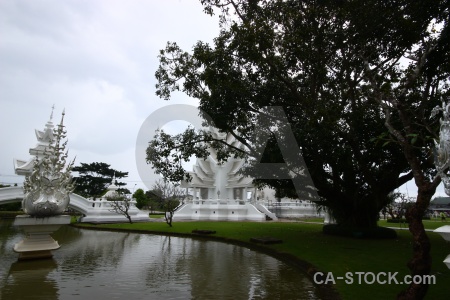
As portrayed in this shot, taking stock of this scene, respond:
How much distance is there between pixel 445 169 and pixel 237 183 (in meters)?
32.2

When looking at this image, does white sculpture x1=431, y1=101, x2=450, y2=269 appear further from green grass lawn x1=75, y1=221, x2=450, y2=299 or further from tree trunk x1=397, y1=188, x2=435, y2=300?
green grass lawn x1=75, y1=221, x2=450, y2=299

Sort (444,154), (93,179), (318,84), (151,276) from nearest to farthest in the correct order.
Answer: (444,154), (151,276), (318,84), (93,179)

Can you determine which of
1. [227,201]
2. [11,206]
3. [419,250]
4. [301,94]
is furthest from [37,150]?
[419,250]

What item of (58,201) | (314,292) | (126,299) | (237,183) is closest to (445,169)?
(314,292)

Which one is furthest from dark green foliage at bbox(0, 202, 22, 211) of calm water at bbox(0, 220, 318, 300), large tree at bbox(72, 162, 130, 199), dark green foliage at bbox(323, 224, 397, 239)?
dark green foliage at bbox(323, 224, 397, 239)

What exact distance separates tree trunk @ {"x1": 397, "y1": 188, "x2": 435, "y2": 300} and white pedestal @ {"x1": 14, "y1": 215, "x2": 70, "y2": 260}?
9647 mm

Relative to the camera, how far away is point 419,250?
5023 millimetres

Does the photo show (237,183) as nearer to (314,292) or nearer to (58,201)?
(58,201)

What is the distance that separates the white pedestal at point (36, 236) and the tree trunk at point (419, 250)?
9.65m

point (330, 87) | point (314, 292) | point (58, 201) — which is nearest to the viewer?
point (314, 292)

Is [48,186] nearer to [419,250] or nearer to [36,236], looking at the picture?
[36,236]

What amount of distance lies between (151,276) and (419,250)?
5889 millimetres

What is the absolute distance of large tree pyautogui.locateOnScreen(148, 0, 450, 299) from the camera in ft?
37.3

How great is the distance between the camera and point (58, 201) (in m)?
10.6
